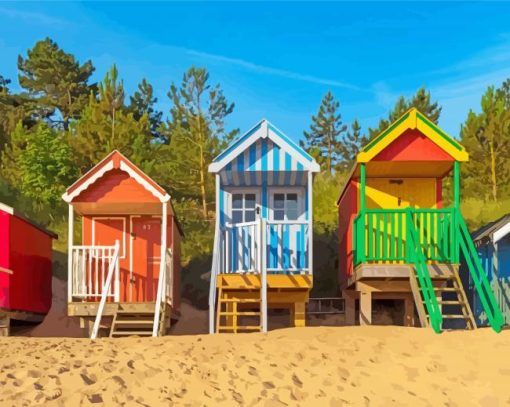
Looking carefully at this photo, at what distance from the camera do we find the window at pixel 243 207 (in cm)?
1698

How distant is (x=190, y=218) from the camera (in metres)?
32.2

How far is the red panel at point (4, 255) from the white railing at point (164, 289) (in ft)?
11.7

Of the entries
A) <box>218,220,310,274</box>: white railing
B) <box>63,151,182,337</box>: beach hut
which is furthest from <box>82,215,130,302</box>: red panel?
<box>218,220,310,274</box>: white railing

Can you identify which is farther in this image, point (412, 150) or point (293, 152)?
point (293, 152)

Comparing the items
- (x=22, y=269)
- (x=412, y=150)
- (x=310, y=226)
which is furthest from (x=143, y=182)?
(x=412, y=150)

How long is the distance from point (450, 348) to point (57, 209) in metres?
24.9

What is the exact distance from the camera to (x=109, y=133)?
105ft

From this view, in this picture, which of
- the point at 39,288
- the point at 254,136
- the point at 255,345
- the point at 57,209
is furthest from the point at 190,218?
the point at 255,345

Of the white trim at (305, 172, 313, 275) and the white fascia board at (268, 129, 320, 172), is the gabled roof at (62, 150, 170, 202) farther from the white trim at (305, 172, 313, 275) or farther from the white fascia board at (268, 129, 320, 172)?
the white trim at (305, 172, 313, 275)

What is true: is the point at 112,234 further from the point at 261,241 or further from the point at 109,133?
the point at 109,133

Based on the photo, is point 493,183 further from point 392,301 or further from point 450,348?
point 450,348

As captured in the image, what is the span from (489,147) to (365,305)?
19374 millimetres

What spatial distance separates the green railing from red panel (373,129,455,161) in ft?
4.13

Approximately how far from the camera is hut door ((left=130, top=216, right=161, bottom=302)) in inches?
708
